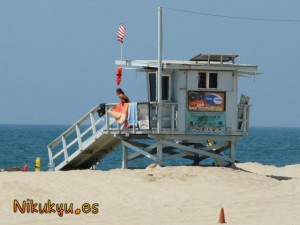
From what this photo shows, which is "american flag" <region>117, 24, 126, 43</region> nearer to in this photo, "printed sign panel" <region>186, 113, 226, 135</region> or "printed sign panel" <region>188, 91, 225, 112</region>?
"printed sign panel" <region>188, 91, 225, 112</region>

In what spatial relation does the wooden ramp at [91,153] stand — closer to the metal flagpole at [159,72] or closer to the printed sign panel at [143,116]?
the printed sign panel at [143,116]

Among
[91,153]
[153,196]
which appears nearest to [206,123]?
[153,196]

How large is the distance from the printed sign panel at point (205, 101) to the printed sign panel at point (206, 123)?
182 mm

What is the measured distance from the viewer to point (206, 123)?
30.5 m

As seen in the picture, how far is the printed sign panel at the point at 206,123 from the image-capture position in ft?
99.7

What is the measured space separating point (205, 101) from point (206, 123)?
80cm

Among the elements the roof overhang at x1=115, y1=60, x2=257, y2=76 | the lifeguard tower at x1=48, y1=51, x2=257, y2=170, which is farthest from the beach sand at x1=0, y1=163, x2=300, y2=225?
the roof overhang at x1=115, y1=60, x2=257, y2=76

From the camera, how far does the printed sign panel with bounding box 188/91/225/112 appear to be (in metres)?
30.4

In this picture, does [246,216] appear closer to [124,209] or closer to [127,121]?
[124,209]

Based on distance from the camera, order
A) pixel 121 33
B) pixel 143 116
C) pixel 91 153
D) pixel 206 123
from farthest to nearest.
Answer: pixel 91 153
pixel 121 33
pixel 206 123
pixel 143 116

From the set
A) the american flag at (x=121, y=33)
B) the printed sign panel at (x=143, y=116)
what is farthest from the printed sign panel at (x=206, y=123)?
the american flag at (x=121, y=33)

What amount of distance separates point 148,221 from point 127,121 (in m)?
9.45

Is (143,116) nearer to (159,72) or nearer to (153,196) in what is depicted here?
(159,72)

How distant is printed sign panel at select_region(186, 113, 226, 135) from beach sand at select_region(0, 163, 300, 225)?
1411 millimetres
